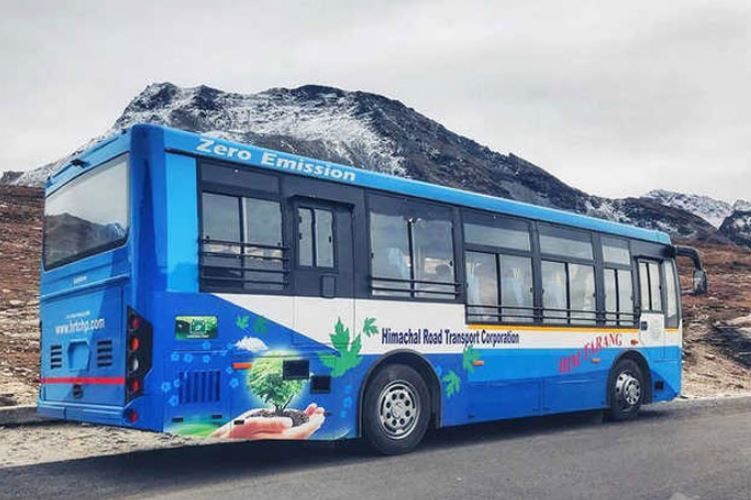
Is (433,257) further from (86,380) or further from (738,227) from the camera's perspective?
(738,227)

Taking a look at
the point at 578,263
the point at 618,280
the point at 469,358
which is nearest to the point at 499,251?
the point at 469,358

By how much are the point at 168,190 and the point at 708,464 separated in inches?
225

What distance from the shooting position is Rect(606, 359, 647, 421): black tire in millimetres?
12406

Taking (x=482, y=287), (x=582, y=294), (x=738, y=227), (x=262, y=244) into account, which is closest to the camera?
(x=262, y=244)

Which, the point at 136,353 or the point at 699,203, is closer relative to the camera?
the point at 136,353

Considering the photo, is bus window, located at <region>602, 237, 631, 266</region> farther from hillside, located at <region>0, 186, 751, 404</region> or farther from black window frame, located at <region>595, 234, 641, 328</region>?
hillside, located at <region>0, 186, 751, 404</region>

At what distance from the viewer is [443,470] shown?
7852 mm

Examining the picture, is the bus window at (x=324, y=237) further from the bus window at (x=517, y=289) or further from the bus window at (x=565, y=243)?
the bus window at (x=565, y=243)

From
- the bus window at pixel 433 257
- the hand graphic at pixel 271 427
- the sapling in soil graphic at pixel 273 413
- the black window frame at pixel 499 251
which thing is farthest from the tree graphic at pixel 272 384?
the black window frame at pixel 499 251

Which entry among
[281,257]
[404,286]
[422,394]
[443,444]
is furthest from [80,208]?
[443,444]

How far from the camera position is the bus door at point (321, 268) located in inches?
324

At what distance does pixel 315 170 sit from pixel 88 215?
7.52 ft

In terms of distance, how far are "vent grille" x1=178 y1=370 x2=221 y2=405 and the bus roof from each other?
1983mm

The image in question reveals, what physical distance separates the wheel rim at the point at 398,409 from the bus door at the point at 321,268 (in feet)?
3.05
